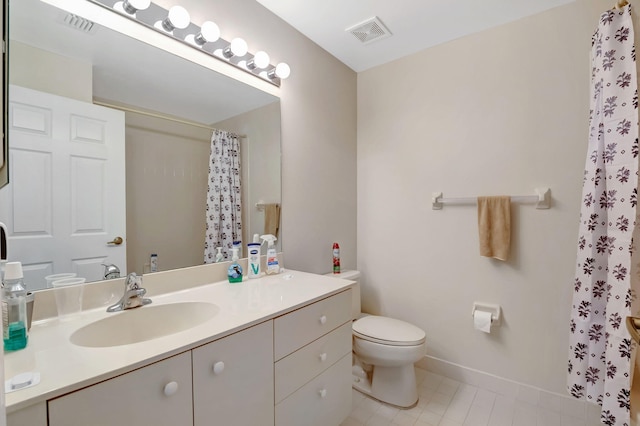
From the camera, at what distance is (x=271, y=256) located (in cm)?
163

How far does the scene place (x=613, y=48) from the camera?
4.00ft

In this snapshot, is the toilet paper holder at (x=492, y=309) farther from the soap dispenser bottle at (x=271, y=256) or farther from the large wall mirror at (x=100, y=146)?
the large wall mirror at (x=100, y=146)

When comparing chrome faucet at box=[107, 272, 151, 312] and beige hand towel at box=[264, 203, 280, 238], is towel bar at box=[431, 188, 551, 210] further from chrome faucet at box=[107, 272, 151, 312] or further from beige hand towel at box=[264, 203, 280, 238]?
chrome faucet at box=[107, 272, 151, 312]

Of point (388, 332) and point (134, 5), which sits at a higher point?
point (134, 5)

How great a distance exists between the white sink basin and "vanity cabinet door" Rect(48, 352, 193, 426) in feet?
0.97

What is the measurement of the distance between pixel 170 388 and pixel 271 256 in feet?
2.96

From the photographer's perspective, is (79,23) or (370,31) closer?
(79,23)

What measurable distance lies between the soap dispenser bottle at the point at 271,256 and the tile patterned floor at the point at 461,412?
90 centimetres

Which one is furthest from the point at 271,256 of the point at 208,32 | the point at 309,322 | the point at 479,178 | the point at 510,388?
the point at 510,388

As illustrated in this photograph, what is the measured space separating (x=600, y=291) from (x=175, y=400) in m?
1.67

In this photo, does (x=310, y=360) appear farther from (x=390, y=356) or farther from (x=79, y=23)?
(x=79, y=23)

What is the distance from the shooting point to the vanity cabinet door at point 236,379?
0.83 metres

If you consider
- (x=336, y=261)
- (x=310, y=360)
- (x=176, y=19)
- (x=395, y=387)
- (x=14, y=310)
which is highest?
Answer: (x=176, y=19)

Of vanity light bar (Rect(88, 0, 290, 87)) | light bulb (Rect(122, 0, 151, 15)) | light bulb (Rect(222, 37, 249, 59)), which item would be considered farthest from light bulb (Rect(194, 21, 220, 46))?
light bulb (Rect(122, 0, 151, 15))
